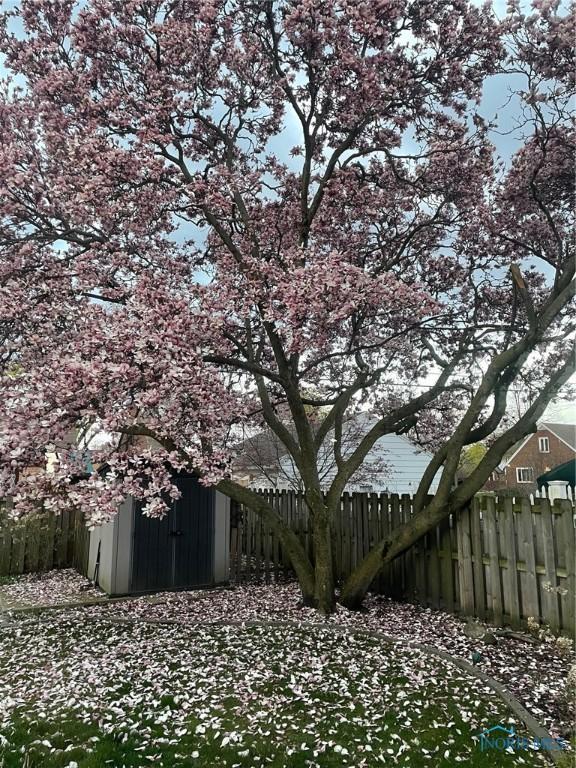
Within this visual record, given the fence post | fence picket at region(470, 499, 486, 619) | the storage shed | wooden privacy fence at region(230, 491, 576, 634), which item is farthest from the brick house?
fence picket at region(470, 499, 486, 619)

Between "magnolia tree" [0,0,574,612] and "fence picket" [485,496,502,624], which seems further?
"fence picket" [485,496,502,624]

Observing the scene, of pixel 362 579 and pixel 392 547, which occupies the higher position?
pixel 392 547

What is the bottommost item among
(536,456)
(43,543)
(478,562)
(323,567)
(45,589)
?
(45,589)

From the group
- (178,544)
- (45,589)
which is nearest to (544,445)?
(178,544)

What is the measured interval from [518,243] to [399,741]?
258 inches

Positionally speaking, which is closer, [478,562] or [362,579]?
[478,562]

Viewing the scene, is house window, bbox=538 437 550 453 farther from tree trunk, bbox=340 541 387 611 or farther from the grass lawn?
the grass lawn

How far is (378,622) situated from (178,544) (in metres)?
3.79

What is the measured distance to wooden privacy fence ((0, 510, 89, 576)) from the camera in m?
10.5

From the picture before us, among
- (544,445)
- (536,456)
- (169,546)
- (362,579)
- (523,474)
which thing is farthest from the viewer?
(523,474)

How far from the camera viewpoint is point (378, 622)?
6371 mm

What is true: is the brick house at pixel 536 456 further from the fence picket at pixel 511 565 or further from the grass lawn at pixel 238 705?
the grass lawn at pixel 238 705
